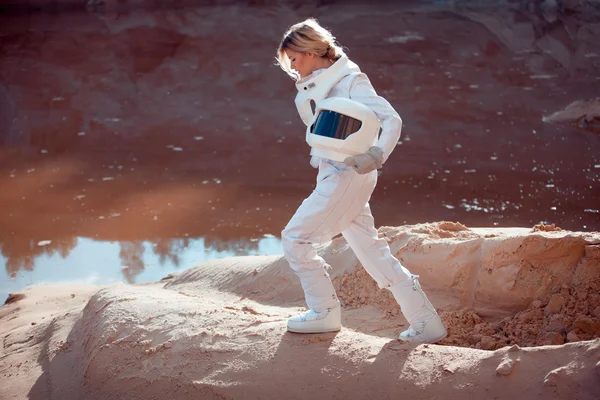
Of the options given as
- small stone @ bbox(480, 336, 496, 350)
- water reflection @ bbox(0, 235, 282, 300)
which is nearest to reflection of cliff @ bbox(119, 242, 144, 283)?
water reflection @ bbox(0, 235, 282, 300)

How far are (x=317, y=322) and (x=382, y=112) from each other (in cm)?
83

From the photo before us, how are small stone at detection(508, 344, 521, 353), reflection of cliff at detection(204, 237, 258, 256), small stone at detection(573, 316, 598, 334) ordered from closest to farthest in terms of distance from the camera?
small stone at detection(508, 344, 521, 353), small stone at detection(573, 316, 598, 334), reflection of cliff at detection(204, 237, 258, 256)

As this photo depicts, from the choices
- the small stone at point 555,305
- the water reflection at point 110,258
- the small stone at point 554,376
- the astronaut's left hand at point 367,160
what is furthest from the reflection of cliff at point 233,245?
the small stone at point 554,376

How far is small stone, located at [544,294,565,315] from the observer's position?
3113 mm

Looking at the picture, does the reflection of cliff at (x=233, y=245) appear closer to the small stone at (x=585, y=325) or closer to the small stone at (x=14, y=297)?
the small stone at (x=14, y=297)

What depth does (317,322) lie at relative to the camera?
9.19 ft

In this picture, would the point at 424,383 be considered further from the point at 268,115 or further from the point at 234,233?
the point at 268,115

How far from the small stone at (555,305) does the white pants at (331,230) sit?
77 centimetres

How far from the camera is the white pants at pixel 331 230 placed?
2.65m

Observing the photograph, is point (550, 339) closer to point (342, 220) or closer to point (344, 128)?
point (342, 220)

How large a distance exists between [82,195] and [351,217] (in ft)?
14.2

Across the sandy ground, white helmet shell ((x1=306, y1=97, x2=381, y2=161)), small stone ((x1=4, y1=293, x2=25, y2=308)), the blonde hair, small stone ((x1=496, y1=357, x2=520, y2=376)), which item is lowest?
small stone ((x1=4, y1=293, x2=25, y2=308))

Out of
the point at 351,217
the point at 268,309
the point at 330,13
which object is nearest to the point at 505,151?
the point at 268,309

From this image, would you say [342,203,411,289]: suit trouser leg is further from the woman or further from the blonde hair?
the blonde hair
